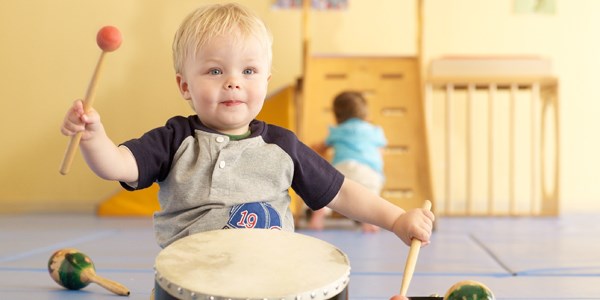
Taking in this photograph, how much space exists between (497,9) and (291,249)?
10.9 ft

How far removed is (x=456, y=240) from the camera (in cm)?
266

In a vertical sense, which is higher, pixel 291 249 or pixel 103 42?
pixel 103 42

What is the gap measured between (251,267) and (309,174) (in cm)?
34

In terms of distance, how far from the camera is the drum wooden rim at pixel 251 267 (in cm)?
93

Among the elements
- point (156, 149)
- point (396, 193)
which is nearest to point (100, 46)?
point (156, 149)

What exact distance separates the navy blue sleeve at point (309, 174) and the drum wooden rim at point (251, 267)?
20cm

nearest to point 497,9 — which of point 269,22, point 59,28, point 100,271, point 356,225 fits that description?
point 269,22

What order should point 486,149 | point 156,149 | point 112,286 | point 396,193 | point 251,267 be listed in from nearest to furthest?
1. point 251,267
2. point 156,149
3. point 112,286
4. point 396,193
5. point 486,149

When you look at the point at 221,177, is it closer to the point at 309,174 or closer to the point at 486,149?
the point at 309,174

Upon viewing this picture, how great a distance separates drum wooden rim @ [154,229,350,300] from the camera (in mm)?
925

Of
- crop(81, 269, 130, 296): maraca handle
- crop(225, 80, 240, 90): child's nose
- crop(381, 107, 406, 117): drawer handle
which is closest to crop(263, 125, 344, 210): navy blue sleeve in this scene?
crop(225, 80, 240, 90): child's nose

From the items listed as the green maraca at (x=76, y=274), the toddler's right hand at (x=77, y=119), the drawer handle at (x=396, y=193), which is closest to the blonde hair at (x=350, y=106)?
the drawer handle at (x=396, y=193)

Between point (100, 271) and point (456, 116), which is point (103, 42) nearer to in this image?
point (100, 271)

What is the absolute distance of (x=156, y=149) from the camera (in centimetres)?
121
